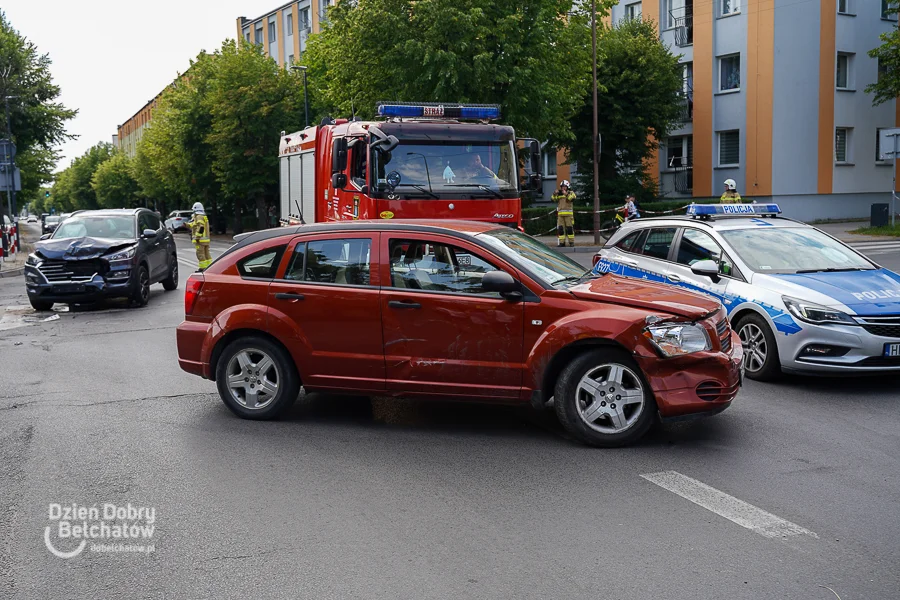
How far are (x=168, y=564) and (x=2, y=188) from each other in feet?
104

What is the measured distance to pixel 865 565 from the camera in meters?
4.29

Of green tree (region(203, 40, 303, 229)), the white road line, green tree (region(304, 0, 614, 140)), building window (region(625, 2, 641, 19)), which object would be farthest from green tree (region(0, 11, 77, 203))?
the white road line

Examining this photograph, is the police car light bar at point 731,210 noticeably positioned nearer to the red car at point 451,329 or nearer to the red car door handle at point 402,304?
the red car at point 451,329

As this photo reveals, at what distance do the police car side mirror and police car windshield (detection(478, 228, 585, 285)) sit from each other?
6.34ft

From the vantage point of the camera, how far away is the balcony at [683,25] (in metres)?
39.5

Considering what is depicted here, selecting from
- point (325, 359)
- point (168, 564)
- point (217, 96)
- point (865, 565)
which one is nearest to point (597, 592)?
point (865, 565)

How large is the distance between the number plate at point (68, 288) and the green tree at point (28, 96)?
35.6m

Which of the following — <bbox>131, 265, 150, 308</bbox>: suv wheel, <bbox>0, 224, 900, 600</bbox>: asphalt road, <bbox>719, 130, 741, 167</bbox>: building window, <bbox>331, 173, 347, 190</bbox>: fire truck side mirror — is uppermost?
<bbox>719, 130, 741, 167</bbox>: building window

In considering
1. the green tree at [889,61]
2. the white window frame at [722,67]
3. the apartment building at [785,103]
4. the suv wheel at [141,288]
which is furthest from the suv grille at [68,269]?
the white window frame at [722,67]

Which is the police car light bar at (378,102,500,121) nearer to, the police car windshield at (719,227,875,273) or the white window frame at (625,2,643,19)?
the police car windshield at (719,227,875,273)

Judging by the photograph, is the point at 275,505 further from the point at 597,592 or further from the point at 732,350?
the point at 732,350

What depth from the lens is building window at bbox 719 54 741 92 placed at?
123 feet

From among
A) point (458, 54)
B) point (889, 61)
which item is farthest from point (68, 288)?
point (889, 61)

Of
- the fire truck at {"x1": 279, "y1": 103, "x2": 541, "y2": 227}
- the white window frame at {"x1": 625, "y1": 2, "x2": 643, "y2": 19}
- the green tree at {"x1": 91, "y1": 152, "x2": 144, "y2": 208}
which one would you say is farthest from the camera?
the green tree at {"x1": 91, "y1": 152, "x2": 144, "y2": 208}
